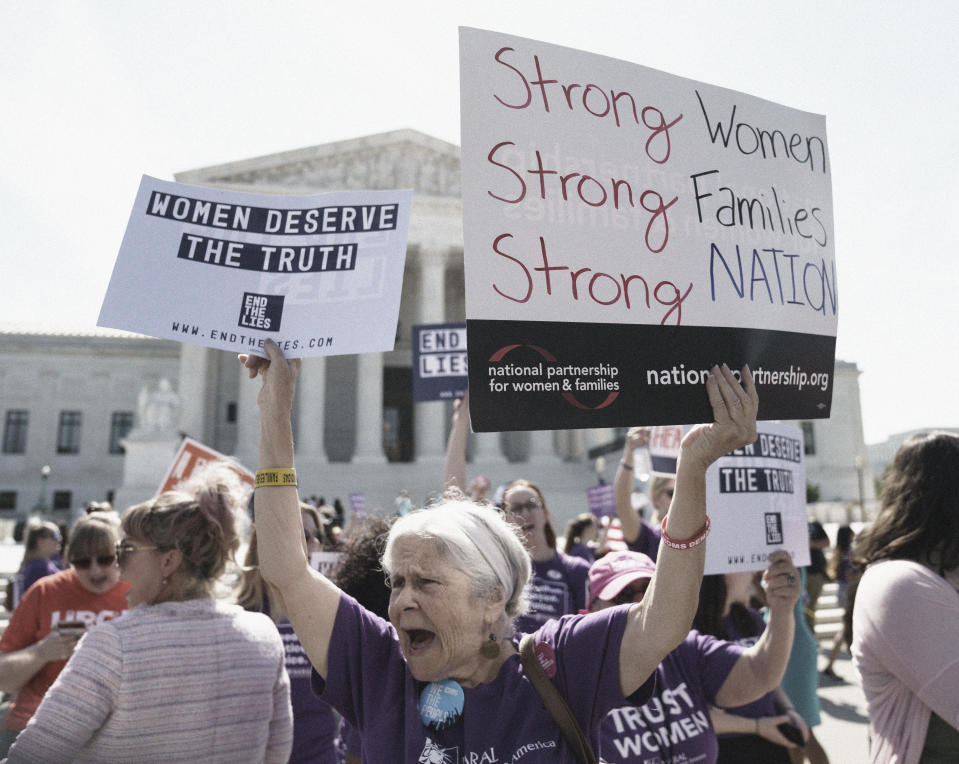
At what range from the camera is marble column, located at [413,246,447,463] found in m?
32.2

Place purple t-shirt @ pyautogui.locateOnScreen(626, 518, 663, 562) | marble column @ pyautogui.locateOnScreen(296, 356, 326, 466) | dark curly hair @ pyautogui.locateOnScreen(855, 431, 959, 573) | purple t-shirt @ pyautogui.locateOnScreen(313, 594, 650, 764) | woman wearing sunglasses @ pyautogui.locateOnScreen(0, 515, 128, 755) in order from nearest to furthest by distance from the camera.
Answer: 1. purple t-shirt @ pyautogui.locateOnScreen(313, 594, 650, 764)
2. dark curly hair @ pyautogui.locateOnScreen(855, 431, 959, 573)
3. woman wearing sunglasses @ pyautogui.locateOnScreen(0, 515, 128, 755)
4. purple t-shirt @ pyautogui.locateOnScreen(626, 518, 663, 562)
5. marble column @ pyautogui.locateOnScreen(296, 356, 326, 466)

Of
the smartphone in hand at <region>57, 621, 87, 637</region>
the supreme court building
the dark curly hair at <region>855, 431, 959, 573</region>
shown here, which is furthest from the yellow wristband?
the supreme court building

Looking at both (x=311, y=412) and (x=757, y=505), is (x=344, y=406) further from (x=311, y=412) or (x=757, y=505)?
(x=757, y=505)

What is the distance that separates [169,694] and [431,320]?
101 ft

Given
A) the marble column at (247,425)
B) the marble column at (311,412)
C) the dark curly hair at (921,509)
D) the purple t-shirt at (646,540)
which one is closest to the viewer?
the dark curly hair at (921,509)

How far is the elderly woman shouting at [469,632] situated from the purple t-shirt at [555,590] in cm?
236

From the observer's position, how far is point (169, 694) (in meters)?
2.28

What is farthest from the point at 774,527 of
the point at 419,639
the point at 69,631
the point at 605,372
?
the point at 69,631

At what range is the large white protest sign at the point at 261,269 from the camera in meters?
2.50

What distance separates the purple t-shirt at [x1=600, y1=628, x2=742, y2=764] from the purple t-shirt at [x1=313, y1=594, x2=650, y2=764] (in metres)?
0.76

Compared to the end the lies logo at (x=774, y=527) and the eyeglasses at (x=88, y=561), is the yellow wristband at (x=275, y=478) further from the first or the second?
the end the lies logo at (x=774, y=527)

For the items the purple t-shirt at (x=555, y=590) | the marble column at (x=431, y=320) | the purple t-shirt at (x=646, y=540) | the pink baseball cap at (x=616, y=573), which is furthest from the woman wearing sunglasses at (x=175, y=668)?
the marble column at (x=431, y=320)

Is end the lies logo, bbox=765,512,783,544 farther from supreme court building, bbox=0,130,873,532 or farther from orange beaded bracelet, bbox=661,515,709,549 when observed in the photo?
supreme court building, bbox=0,130,873,532

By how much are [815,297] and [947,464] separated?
0.68m
